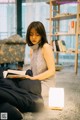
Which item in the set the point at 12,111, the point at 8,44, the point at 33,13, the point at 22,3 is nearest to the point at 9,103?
the point at 12,111

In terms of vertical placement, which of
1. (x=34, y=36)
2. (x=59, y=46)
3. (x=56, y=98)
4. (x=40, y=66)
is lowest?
(x=56, y=98)

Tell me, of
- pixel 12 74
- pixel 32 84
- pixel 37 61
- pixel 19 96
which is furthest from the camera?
pixel 37 61

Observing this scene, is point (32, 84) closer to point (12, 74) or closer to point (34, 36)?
point (12, 74)

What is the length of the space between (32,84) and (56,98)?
237mm

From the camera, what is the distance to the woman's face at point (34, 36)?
200 cm

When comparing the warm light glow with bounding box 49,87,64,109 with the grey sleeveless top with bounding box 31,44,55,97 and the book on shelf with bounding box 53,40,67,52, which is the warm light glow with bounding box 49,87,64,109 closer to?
the grey sleeveless top with bounding box 31,44,55,97

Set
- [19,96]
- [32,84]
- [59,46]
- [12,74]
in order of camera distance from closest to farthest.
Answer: [19,96] < [32,84] < [12,74] < [59,46]

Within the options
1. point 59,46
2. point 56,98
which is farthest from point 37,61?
point 59,46

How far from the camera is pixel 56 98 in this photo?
1.93 meters

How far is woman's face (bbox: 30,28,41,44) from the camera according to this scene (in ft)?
6.55

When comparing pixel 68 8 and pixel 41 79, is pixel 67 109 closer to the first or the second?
pixel 41 79

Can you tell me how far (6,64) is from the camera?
4836mm

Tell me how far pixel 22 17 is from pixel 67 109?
4182 millimetres

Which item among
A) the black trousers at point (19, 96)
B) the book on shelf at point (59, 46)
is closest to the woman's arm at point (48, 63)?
the black trousers at point (19, 96)
